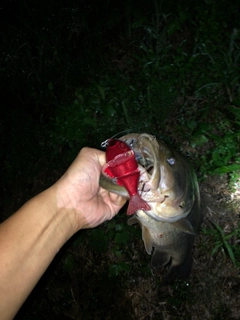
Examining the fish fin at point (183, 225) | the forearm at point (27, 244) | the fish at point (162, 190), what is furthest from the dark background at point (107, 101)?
the forearm at point (27, 244)

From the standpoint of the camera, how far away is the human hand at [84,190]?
8.74 ft

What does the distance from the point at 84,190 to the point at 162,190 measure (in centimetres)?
72

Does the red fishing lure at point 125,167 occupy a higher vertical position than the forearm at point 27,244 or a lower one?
higher

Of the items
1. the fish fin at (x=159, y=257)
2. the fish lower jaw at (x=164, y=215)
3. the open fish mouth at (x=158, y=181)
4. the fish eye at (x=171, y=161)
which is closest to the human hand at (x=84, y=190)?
the open fish mouth at (x=158, y=181)

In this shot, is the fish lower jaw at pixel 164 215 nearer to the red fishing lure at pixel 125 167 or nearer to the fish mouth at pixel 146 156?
the fish mouth at pixel 146 156

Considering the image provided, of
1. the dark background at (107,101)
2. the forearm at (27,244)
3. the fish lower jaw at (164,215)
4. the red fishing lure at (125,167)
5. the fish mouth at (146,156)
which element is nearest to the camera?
the red fishing lure at (125,167)

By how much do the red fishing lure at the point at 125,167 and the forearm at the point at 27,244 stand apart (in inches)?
31.0

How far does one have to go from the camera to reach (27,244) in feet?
8.20

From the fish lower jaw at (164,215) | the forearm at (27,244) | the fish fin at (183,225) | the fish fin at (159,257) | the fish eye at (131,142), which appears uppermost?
the fish eye at (131,142)

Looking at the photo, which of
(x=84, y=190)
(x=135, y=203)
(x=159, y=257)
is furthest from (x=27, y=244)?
(x=159, y=257)

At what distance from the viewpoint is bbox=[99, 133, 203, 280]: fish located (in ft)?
7.41

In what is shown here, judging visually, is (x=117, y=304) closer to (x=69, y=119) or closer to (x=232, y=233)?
(x=232, y=233)

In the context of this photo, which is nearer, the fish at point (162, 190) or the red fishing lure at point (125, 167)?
the red fishing lure at point (125, 167)

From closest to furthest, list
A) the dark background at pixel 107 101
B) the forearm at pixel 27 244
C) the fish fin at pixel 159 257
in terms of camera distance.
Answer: the forearm at pixel 27 244 < the fish fin at pixel 159 257 < the dark background at pixel 107 101
